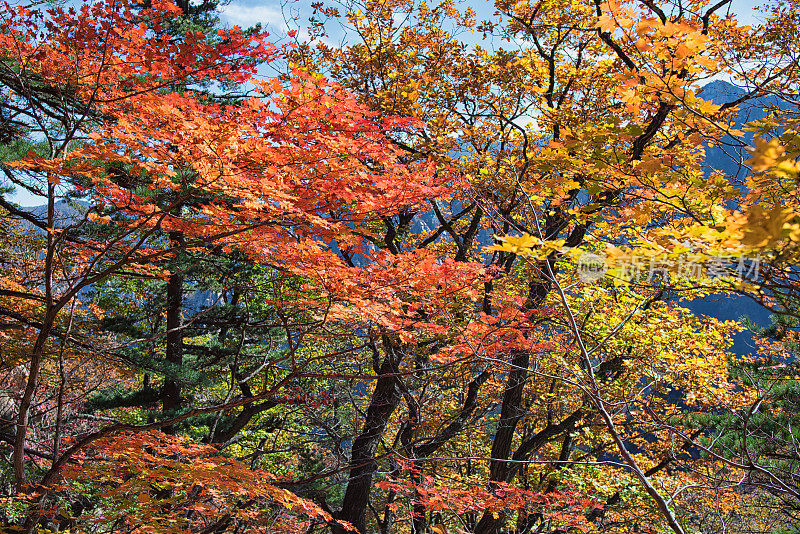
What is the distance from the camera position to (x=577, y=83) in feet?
23.6

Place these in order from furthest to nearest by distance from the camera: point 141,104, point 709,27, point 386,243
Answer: point 386,243, point 709,27, point 141,104

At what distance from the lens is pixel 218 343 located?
8625mm

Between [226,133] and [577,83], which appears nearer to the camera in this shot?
[226,133]

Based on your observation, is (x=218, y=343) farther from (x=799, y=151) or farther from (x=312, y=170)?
(x=799, y=151)

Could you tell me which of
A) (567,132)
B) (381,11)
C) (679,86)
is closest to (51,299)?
(567,132)

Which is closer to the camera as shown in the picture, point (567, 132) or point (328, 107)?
point (567, 132)

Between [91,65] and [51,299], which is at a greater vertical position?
[91,65]

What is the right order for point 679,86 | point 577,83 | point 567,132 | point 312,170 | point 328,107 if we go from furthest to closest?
point 577,83 < point 312,170 < point 328,107 < point 567,132 < point 679,86

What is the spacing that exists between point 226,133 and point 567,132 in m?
2.27

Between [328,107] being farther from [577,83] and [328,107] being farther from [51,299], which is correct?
[577,83]

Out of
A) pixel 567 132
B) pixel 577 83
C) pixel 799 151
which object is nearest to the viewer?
pixel 799 151

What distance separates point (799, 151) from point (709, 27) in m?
4.39

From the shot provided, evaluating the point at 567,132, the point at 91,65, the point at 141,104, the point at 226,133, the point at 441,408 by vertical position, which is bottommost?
the point at 441,408

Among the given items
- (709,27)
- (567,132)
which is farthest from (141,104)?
Answer: (709,27)
